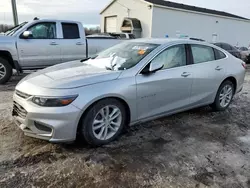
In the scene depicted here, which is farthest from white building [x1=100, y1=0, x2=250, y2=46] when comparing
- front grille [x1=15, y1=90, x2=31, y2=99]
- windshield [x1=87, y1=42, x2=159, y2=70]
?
front grille [x1=15, y1=90, x2=31, y2=99]

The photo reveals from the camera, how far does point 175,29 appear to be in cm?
2058

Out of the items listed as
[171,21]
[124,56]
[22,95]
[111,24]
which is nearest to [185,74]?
[124,56]

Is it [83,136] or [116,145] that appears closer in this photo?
[83,136]

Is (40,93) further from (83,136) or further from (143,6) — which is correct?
(143,6)

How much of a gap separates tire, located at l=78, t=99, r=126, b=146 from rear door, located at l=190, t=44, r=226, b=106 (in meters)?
1.62

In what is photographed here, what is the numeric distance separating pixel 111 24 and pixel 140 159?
2221 cm

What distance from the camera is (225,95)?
202 inches

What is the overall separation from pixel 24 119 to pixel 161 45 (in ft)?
7.85

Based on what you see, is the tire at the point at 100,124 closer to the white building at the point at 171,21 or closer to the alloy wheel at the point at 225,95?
the alloy wheel at the point at 225,95

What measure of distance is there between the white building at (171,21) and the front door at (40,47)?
12.9 meters

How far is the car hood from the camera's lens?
3.11 m

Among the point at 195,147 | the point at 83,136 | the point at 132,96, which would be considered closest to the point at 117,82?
the point at 132,96

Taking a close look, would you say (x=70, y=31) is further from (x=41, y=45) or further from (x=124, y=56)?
(x=124, y=56)

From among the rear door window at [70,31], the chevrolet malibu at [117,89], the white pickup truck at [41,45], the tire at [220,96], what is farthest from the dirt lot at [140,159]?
the rear door window at [70,31]
